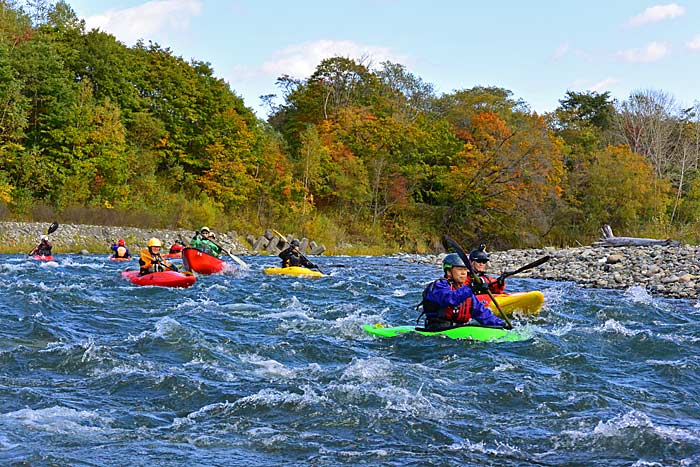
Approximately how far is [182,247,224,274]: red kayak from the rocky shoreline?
305 inches

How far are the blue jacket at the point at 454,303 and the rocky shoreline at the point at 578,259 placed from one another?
22.0 feet

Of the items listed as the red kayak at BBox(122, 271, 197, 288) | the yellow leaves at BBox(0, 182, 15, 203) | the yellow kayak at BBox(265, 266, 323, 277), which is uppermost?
the yellow leaves at BBox(0, 182, 15, 203)

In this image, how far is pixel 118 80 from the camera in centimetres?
3238

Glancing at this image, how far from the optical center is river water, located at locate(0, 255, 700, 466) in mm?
4859

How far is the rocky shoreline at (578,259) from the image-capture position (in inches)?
612

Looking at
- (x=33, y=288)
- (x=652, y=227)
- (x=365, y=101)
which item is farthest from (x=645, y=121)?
(x=33, y=288)

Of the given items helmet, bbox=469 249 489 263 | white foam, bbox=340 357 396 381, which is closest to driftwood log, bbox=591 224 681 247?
helmet, bbox=469 249 489 263

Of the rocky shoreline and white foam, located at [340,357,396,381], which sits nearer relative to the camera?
white foam, located at [340,357,396,381]

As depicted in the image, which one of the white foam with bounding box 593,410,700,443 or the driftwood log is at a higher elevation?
the driftwood log

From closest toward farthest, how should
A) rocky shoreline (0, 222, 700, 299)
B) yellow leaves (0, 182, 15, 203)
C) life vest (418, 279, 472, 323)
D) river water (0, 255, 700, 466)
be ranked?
river water (0, 255, 700, 466) → life vest (418, 279, 472, 323) → rocky shoreline (0, 222, 700, 299) → yellow leaves (0, 182, 15, 203)

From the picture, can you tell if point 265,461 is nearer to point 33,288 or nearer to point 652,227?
point 33,288

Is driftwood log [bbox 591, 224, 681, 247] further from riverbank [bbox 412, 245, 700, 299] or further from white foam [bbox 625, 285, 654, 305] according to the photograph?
white foam [bbox 625, 285, 654, 305]

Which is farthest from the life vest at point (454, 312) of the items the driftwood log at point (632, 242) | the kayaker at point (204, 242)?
the driftwood log at point (632, 242)

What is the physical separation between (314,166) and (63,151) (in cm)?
1205
